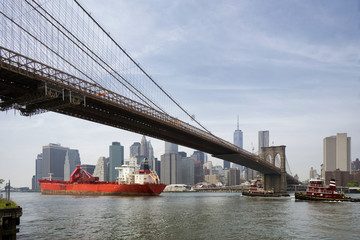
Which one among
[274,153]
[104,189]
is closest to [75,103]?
[104,189]

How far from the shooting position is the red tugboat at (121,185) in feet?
273

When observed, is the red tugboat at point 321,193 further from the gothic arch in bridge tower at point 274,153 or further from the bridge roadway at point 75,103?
the gothic arch in bridge tower at point 274,153

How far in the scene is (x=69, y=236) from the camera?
79.6ft

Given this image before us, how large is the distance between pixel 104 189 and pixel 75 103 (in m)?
53.4

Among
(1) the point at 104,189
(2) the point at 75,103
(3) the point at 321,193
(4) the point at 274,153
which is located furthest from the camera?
(4) the point at 274,153

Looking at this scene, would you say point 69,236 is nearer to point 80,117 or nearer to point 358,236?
point 358,236

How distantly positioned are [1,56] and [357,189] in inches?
7457

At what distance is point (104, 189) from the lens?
88.9 meters

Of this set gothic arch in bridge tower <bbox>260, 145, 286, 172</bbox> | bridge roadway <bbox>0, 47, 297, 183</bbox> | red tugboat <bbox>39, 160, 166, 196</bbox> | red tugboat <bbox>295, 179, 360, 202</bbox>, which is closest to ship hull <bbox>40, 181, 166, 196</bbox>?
red tugboat <bbox>39, 160, 166, 196</bbox>

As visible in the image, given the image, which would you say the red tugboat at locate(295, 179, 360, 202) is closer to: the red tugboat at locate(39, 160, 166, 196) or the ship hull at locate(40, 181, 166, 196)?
the ship hull at locate(40, 181, 166, 196)

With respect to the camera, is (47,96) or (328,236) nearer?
(328,236)

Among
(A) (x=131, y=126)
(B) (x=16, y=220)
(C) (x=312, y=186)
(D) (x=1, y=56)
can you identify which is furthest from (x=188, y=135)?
(B) (x=16, y=220)

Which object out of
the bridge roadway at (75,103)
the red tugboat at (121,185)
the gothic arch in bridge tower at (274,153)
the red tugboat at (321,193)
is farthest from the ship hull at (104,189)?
the gothic arch in bridge tower at (274,153)

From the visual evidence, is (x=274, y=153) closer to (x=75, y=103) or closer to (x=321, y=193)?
(x=321, y=193)
